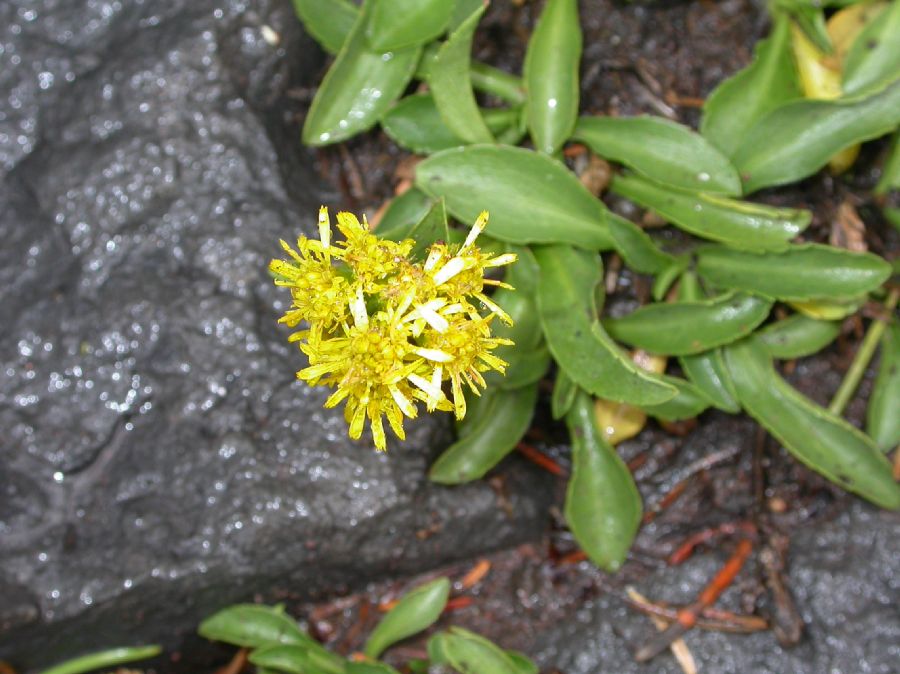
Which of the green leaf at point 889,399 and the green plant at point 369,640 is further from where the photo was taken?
the green leaf at point 889,399

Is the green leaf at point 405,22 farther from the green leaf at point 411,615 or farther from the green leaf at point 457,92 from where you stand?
the green leaf at point 411,615

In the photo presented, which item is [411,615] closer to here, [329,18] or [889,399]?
[889,399]

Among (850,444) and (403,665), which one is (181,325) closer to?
(403,665)

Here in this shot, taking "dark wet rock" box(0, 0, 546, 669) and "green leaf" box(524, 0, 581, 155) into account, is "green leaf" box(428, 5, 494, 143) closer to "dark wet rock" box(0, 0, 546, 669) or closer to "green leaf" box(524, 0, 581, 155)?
"green leaf" box(524, 0, 581, 155)

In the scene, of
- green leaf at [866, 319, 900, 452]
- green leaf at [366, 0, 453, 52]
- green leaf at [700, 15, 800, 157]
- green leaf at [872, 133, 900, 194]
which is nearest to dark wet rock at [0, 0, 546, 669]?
green leaf at [366, 0, 453, 52]

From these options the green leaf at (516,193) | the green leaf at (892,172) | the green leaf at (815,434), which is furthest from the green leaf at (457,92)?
the green leaf at (892,172)
